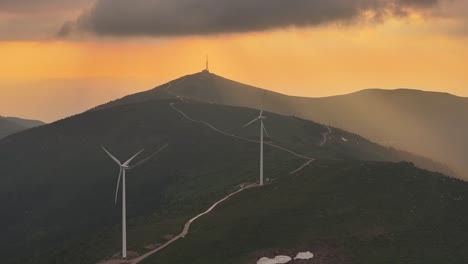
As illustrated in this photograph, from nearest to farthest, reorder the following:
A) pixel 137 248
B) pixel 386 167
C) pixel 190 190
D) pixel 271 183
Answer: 1. pixel 137 248
2. pixel 386 167
3. pixel 271 183
4. pixel 190 190

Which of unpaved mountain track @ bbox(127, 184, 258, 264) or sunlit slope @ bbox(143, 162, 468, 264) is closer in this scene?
sunlit slope @ bbox(143, 162, 468, 264)

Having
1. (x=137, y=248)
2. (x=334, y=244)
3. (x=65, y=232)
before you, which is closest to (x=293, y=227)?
(x=334, y=244)

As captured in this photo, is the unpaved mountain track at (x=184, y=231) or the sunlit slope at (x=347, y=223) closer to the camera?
the sunlit slope at (x=347, y=223)

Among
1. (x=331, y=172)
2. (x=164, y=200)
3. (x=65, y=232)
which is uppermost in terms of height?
(x=331, y=172)

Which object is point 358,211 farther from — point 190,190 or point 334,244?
point 190,190

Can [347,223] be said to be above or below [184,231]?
above

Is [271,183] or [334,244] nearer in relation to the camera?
[334,244]

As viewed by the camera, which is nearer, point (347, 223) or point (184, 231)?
point (347, 223)

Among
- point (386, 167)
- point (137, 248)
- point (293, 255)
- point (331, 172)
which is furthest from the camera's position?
point (331, 172)
